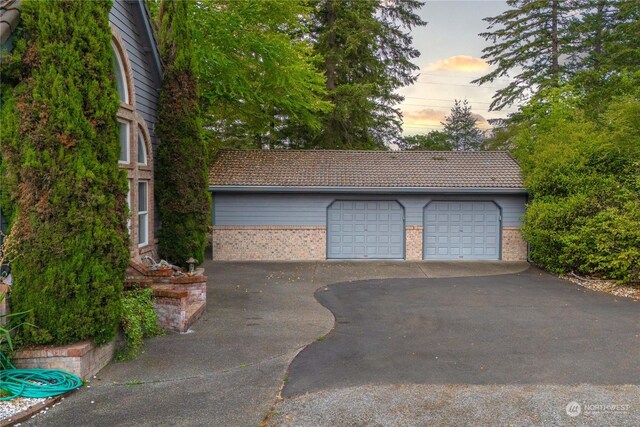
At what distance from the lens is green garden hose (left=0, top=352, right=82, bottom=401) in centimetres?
451

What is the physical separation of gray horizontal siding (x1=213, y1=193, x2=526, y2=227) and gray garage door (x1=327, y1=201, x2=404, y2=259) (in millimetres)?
264

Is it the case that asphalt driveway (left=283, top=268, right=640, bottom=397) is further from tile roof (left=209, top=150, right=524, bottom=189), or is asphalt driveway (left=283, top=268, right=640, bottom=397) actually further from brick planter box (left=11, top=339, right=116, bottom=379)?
tile roof (left=209, top=150, right=524, bottom=189)

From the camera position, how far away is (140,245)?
28.3ft

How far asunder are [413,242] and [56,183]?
11.5 m

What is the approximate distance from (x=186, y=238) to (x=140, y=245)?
0.94 metres

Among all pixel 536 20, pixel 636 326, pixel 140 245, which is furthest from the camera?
pixel 536 20

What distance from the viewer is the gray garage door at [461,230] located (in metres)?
14.8

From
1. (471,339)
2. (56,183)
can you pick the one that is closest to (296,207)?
(471,339)

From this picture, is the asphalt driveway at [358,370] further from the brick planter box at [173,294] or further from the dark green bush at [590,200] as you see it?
the dark green bush at [590,200]

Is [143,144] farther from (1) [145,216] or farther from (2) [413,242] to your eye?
(2) [413,242]

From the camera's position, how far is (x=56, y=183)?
196 inches

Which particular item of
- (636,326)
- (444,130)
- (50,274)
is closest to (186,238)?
(50,274)

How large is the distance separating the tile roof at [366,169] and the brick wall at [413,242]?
1440 millimetres

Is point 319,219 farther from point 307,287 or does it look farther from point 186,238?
point 186,238
